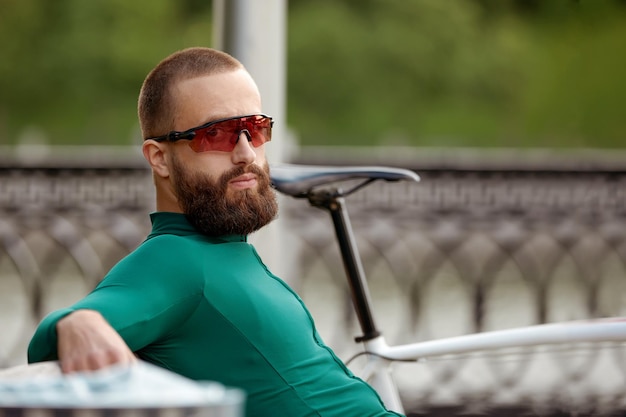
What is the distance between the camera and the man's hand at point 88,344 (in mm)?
1302

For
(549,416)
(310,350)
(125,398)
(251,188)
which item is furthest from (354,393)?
(549,416)

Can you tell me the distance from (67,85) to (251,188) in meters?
28.3

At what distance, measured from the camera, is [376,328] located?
108 inches

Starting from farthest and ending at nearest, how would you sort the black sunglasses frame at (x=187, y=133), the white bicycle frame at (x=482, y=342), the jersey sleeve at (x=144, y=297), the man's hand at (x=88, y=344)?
the white bicycle frame at (x=482, y=342), the black sunglasses frame at (x=187, y=133), the jersey sleeve at (x=144, y=297), the man's hand at (x=88, y=344)

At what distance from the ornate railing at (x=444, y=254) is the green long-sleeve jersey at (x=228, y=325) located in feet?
9.82

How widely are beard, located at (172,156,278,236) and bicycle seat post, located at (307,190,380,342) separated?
0.86 meters

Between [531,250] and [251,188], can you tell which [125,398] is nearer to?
[251,188]

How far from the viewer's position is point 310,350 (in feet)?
5.82

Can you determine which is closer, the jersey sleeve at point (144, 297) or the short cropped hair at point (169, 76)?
the jersey sleeve at point (144, 297)

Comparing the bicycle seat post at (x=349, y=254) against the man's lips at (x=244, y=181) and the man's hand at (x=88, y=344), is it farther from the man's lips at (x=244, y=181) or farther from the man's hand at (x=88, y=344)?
the man's hand at (x=88, y=344)

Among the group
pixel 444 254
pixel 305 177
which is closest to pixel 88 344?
pixel 305 177

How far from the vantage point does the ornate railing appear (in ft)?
19.6

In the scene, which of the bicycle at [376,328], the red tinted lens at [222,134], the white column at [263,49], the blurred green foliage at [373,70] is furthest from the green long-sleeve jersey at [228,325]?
the blurred green foliage at [373,70]

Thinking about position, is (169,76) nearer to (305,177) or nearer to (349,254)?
(305,177)
